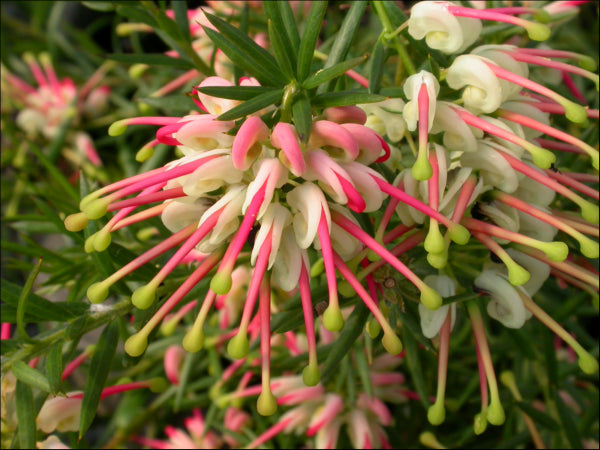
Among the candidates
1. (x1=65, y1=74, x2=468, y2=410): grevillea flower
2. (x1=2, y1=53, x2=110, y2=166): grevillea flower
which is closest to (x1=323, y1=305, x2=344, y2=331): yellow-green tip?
(x1=65, y1=74, x2=468, y2=410): grevillea flower

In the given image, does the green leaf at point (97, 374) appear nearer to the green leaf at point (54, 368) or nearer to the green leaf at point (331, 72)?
the green leaf at point (54, 368)

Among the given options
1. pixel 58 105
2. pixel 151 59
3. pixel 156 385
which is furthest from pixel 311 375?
pixel 58 105

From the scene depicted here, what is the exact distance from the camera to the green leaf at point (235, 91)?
0.47 metres

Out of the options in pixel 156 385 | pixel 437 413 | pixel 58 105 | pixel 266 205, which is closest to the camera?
pixel 266 205

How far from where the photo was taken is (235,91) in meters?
0.48

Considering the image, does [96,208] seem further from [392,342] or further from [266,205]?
[392,342]

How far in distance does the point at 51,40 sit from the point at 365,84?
33.7 inches

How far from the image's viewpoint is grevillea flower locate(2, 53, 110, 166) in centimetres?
120

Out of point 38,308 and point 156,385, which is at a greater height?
point 38,308

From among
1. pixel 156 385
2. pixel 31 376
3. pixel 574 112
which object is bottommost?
pixel 156 385

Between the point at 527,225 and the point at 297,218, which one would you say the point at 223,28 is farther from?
the point at 527,225

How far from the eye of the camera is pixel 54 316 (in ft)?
2.00

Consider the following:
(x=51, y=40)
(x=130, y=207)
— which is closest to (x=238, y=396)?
(x=130, y=207)

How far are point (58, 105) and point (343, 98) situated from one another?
87cm
